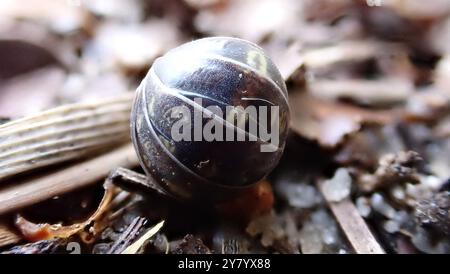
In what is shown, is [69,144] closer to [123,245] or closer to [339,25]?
[123,245]

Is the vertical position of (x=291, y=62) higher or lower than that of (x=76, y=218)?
higher

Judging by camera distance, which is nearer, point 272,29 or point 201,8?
point 272,29

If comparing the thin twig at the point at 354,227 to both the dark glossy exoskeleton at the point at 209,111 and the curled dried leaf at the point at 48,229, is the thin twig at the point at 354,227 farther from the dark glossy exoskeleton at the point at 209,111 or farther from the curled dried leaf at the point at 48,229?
the curled dried leaf at the point at 48,229

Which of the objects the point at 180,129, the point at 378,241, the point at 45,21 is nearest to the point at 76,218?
the point at 180,129

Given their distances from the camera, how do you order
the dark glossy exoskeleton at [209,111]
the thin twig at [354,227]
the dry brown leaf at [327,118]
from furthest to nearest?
the dry brown leaf at [327,118] < the thin twig at [354,227] < the dark glossy exoskeleton at [209,111]

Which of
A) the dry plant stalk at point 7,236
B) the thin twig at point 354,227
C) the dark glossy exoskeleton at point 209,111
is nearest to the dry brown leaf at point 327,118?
the thin twig at point 354,227

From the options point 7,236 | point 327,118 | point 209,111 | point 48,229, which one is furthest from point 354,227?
point 7,236
